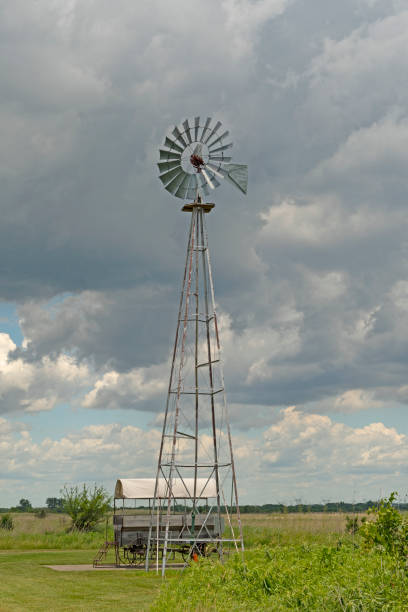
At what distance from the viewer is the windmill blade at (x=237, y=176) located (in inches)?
808

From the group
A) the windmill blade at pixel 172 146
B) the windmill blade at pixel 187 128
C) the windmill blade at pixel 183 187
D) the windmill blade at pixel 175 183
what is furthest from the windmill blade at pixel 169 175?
the windmill blade at pixel 187 128

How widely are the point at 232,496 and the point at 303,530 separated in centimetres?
984

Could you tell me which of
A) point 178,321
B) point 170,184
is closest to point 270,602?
point 178,321

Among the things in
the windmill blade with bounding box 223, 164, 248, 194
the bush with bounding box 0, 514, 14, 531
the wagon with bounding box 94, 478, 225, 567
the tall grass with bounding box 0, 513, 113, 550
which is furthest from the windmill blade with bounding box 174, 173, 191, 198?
the bush with bounding box 0, 514, 14, 531

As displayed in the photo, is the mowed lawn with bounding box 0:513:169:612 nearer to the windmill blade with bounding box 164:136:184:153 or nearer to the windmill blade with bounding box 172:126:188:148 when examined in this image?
the windmill blade with bounding box 164:136:184:153

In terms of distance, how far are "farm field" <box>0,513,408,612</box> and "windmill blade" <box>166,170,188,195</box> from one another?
10.3 m

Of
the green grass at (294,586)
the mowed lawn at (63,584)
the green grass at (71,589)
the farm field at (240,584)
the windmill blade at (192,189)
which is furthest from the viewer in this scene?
the windmill blade at (192,189)

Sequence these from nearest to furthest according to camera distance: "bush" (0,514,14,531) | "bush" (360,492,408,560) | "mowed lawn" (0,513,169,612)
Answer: "bush" (360,492,408,560) < "mowed lawn" (0,513,169,612) < "bush" (0,514,14,531)

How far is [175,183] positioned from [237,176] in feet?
5.95

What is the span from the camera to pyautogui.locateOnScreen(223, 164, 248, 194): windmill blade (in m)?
20.5

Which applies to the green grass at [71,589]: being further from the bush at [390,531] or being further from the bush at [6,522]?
the bush at [6,522]

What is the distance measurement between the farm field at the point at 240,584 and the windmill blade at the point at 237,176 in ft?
33.4

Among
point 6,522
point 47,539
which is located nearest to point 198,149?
point 47,539

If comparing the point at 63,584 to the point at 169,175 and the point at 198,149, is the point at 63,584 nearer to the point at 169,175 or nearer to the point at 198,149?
the point at 169,175
